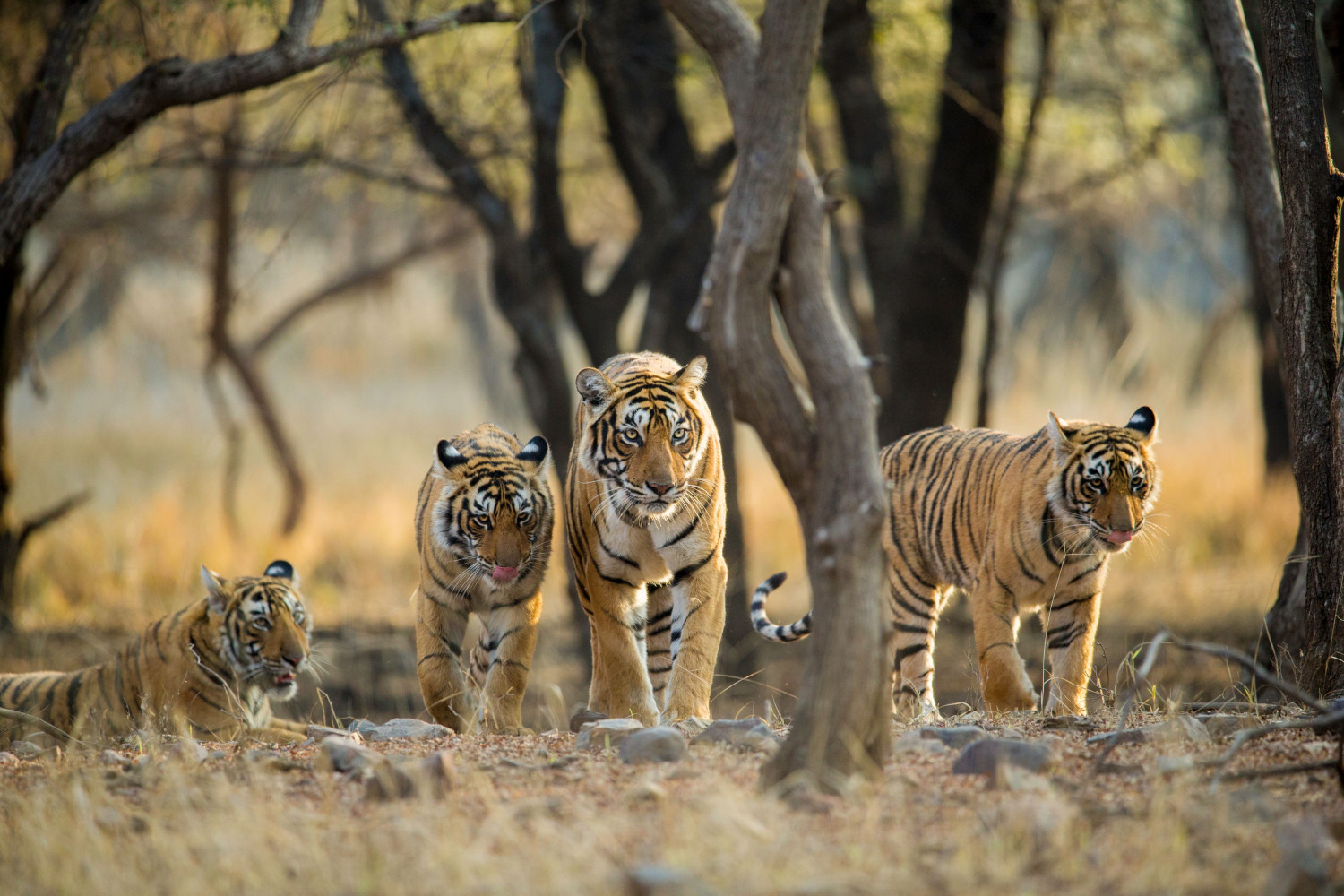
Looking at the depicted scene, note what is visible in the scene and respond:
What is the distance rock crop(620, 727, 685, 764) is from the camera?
11.7 ft

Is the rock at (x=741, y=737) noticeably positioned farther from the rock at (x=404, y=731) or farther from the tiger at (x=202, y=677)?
the tiger at (x=202, y=677)

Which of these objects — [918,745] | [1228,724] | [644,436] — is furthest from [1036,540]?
[644,436]

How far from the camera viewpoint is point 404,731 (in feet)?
14.0

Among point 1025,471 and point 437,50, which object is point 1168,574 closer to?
point 1025,471

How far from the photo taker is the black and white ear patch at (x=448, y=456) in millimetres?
4922

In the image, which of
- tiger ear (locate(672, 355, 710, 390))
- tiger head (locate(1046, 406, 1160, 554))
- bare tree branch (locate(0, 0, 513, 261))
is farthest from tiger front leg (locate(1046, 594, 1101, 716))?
bare tree branch (locate(0, 0, 513, 261))

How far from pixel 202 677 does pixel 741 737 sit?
2.53m

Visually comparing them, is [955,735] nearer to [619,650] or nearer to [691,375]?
[619,650]

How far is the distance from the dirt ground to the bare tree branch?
269 cm

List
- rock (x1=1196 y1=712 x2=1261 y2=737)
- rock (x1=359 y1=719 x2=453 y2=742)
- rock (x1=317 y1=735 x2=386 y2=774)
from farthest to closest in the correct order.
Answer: rock (x1=359 y1=719 x2=453 y2=742), rock (x1=1196 y1=712 x2=1261 y2=737), rock (x1=317 y1=735 x2=386 y2=774)

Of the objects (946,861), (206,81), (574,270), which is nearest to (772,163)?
(946,861)

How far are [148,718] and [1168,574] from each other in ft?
27.7

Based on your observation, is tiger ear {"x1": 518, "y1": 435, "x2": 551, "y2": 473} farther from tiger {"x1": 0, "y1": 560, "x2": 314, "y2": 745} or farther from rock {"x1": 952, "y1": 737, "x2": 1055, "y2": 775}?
rock {"x1": 952, "y1": 737, "x2": 1055, "y2": 775}

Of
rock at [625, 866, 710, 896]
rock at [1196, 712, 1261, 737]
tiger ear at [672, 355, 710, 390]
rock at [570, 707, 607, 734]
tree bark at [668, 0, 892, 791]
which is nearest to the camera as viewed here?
rock at [625, 866, 710, 896]
